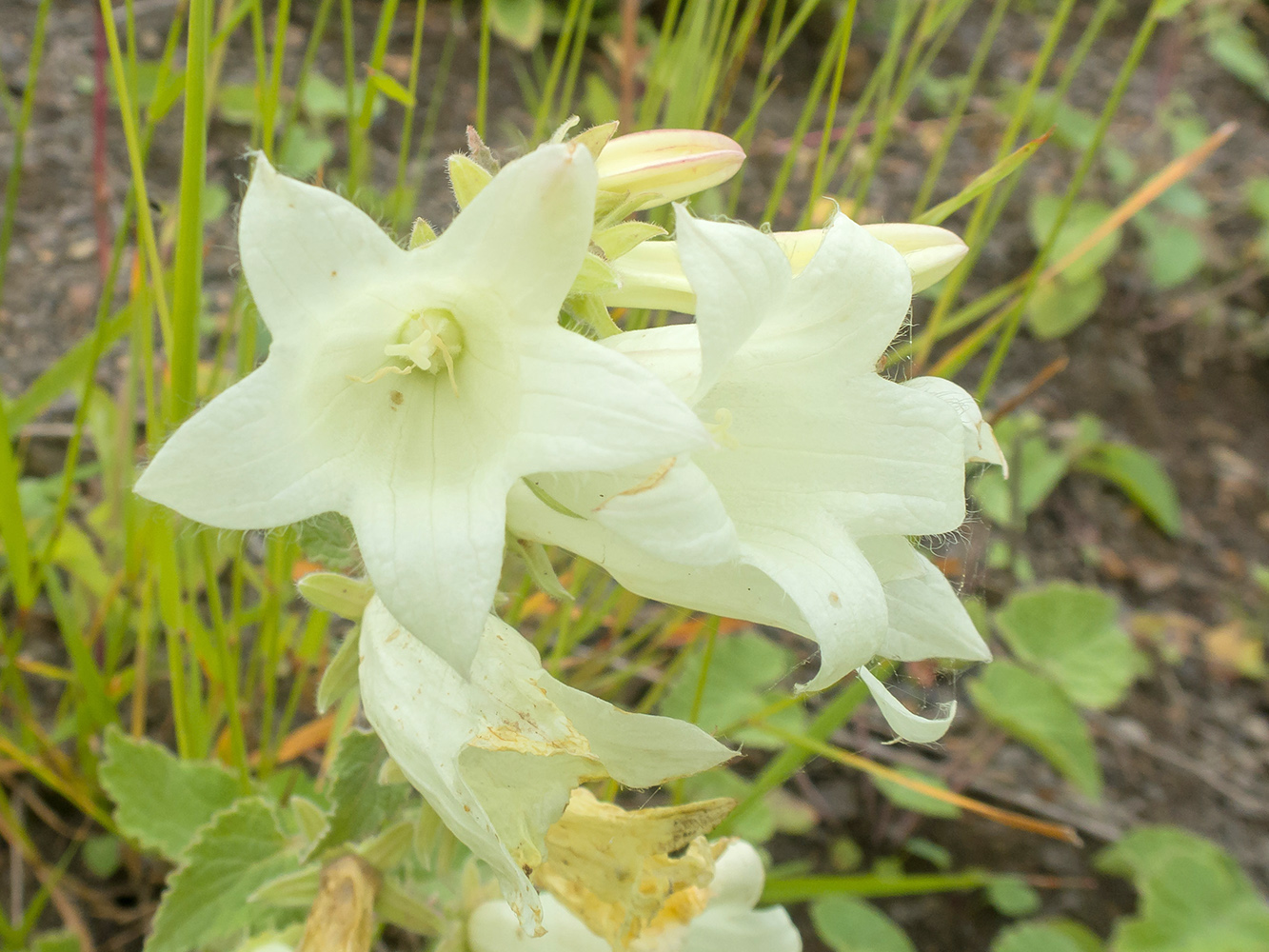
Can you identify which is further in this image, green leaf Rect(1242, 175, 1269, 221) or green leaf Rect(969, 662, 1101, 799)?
green leaf Rect(1242, 175, 1269, 221)

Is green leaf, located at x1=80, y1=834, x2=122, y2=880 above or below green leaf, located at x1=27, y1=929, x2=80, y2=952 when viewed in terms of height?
below

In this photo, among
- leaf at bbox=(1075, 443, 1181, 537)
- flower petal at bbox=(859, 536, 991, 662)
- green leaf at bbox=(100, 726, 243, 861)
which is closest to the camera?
flower petal at bbox=(859, 536, 991, 662)

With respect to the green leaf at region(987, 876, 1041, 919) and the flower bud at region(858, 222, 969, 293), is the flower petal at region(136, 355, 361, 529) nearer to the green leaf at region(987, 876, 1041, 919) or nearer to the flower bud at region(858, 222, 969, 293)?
the flower bud at region(858, 222, 969, 293)

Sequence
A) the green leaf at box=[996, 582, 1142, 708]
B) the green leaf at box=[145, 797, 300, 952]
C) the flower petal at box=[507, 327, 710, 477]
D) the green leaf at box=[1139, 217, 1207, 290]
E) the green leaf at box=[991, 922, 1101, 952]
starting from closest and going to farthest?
the flower petal at box=[507, 327, 710, 477] < the green leaf at box=[145, 797, 300, 952] < the green leaf at box=[991, 922, 1101, 952] < the green leaf at box=[996, 582, 1142, 708] < the green leaf at box=[1139, 217, 1207, 290]

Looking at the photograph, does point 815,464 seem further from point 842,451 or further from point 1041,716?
point 1041,716

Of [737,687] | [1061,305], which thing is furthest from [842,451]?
[1061,305]

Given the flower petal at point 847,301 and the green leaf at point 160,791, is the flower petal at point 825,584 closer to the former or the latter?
the flower petal at point 847,301

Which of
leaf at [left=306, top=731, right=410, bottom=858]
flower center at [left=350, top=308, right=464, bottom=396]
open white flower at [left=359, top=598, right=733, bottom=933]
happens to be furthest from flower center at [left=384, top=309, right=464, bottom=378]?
leaf at [left=306, top=731, right=410, bottom=858]
